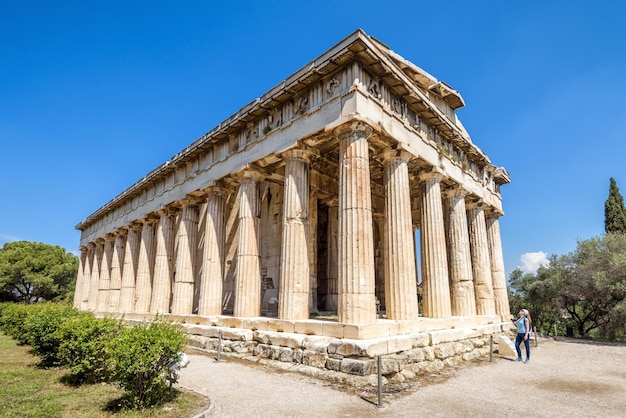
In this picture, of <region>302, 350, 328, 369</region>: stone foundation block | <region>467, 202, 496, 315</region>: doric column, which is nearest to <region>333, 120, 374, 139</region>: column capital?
<region>302, 350, 328, 369</region>: stone foundation block

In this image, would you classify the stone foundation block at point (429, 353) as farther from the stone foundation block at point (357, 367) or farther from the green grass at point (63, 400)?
the green grass at point (63, 400)

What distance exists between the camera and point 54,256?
39.8 meters

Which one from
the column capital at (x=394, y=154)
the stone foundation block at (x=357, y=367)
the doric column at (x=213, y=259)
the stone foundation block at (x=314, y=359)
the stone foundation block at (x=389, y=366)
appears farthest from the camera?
the doric column at (x=213, y=259)

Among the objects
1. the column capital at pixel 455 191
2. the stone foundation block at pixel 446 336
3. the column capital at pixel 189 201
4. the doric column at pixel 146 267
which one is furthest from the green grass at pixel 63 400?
the column capital at pixel 455 191

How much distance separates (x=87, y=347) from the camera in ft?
23.2

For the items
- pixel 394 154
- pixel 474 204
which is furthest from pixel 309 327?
pixel 474 204

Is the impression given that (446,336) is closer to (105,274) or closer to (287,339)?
(287,339)

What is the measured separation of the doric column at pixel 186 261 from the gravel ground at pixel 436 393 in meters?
6.33

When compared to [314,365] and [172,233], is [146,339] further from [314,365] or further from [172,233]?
[172,233]

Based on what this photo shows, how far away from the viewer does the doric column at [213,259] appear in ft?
48.6

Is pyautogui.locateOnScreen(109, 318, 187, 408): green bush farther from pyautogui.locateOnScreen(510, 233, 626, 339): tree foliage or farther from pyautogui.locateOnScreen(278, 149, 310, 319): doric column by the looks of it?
pyautogui.locateOnScreen(510, 233, 626, 339): tree foliage

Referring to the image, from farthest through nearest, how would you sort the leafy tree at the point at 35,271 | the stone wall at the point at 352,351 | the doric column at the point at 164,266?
the leafy tree at the point at 35,271 < the doric column at the point at 164,266 < the stone wall at the point at 352,351

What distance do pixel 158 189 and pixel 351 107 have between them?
1459 centimetres

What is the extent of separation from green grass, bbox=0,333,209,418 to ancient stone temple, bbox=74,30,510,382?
3729 mm
